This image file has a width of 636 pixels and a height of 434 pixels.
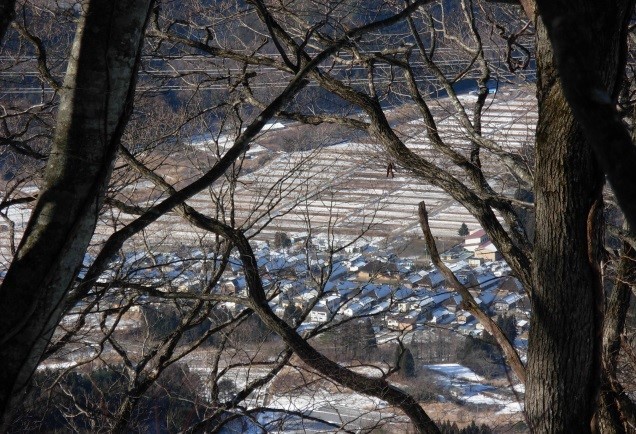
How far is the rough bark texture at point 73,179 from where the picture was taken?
187cm

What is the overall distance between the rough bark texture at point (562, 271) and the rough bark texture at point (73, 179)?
4.79 ft

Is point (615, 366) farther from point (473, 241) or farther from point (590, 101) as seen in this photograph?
point (473, 241)

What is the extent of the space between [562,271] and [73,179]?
1.69m

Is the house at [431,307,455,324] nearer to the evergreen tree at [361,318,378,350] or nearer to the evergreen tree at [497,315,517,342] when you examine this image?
the evergreen tree at [497,315,517,342]

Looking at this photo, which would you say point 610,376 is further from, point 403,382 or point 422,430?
point 403,382

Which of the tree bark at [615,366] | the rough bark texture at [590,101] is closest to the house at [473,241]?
the tree bark at [615,366]

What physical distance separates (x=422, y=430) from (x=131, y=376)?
2.79 metres

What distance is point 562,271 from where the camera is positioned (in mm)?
2512

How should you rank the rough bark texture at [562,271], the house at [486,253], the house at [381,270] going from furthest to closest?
the house at [486,253] → the house at [381,270] → the rough bark texture at [562,271]

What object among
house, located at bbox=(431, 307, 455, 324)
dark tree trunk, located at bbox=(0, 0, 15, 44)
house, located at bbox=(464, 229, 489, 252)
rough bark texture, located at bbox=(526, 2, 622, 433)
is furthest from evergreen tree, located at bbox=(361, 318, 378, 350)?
house, located at bbox=(464, 229, 489, 252)

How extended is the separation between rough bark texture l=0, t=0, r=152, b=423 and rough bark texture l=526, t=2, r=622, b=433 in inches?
57.5

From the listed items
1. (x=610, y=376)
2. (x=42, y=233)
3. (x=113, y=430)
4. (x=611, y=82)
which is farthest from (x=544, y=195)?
(x=113, y=430)

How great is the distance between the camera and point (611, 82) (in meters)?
2.33

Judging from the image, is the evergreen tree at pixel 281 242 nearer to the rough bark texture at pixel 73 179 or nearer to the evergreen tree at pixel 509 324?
the evergreen tree at pixel 509 324
